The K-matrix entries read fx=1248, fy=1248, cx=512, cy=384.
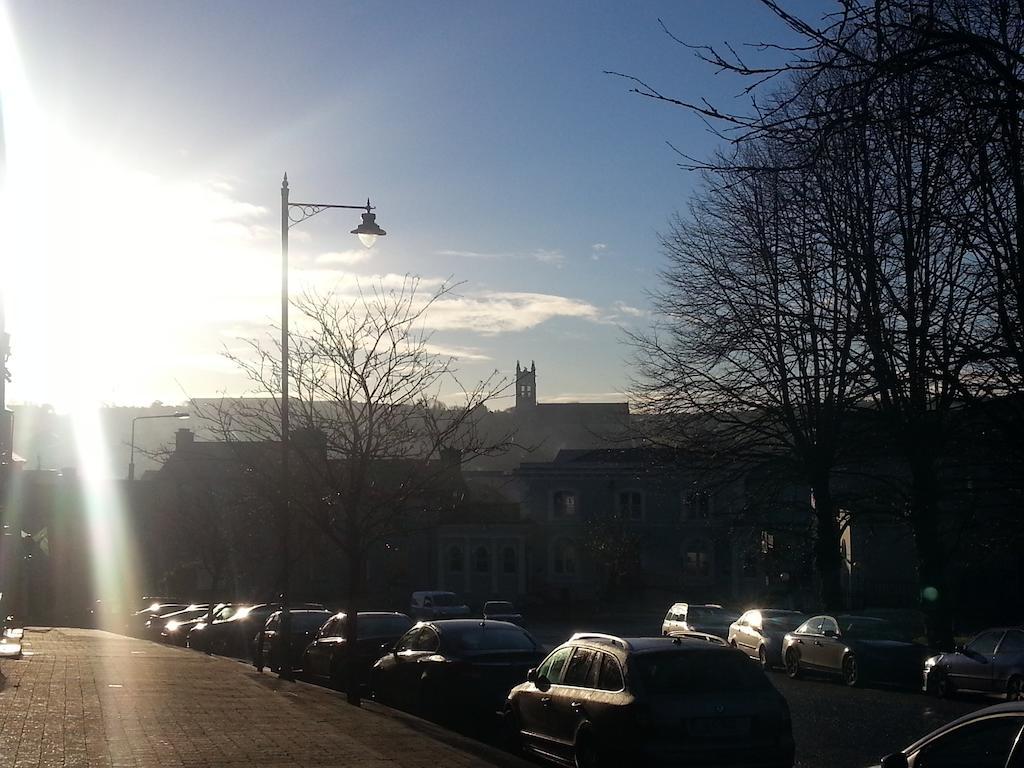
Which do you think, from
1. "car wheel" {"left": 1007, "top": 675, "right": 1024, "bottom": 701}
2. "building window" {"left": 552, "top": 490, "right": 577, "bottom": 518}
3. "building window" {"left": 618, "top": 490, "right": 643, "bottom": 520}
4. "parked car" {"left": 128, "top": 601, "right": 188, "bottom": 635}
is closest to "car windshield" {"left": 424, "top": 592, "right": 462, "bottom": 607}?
"parked car" {"left": 128, "top": 601, "right": 188, "bottom": 635}

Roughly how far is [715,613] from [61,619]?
1553 inches

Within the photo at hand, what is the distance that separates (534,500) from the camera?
66.2 m

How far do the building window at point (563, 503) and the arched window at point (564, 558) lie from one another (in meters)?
1.47

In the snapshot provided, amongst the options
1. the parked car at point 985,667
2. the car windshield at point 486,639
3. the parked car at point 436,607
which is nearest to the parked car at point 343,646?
the car windshield at point 486,639

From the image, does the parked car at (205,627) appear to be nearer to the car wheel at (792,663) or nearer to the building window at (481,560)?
the car wheel at (792,663)

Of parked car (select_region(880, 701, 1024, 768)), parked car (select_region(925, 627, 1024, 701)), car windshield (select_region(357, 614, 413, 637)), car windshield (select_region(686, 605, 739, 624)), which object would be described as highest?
parked car (select_region(880, 701, 1024, 768))

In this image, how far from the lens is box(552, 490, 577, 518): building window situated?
65.8 m

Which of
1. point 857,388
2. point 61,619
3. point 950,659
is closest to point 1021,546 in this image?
point 857,388

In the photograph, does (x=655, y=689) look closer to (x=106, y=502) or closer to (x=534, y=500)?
(x=534, y=500)

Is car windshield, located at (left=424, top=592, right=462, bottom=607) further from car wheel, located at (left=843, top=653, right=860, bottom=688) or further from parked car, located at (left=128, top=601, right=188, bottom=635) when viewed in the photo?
car wheel, located at (left=843, top=653, right=860, bottom=688)

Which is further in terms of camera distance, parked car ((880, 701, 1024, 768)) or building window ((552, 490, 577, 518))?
building window ((552, 490, 577, 518))

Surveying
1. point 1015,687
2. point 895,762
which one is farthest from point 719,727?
point 1015,687

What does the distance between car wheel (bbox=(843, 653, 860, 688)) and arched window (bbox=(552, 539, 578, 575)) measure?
1644 inches

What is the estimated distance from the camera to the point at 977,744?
288 inches
